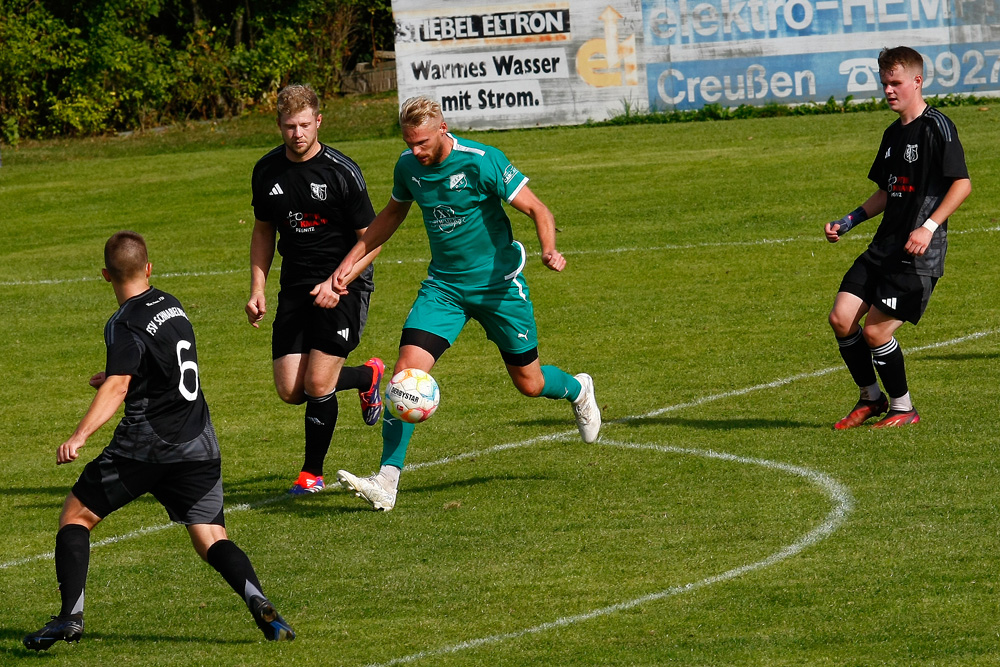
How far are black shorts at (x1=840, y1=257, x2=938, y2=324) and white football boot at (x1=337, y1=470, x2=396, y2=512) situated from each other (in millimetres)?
3275

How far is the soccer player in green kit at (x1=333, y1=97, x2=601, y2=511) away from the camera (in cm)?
784

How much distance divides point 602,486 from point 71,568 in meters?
3.34

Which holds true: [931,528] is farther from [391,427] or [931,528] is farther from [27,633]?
[27,633]

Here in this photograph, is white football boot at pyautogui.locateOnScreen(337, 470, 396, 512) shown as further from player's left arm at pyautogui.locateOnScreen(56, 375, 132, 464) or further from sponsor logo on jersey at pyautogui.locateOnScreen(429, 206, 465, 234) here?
player's left arm at pyautogui.locateOnScreen(56, 375, 132, 464)

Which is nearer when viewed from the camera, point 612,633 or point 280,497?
point 612,633

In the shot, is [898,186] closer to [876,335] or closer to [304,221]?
[876,335]

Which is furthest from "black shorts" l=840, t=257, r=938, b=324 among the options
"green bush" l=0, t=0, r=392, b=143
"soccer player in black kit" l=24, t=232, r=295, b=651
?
"green bush" l=0, t=0, r=392, b=143

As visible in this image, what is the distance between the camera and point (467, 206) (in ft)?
26.1

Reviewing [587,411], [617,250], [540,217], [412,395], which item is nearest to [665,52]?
[617,250]

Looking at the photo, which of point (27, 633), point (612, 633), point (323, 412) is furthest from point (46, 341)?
point (612, 633)

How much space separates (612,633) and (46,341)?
9953 mm

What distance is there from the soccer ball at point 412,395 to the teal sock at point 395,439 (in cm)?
18

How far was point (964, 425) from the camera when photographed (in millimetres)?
8883

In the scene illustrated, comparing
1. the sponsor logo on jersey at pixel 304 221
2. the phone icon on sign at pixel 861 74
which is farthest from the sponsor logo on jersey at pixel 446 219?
the phone icon on sign at pixel 861 74
